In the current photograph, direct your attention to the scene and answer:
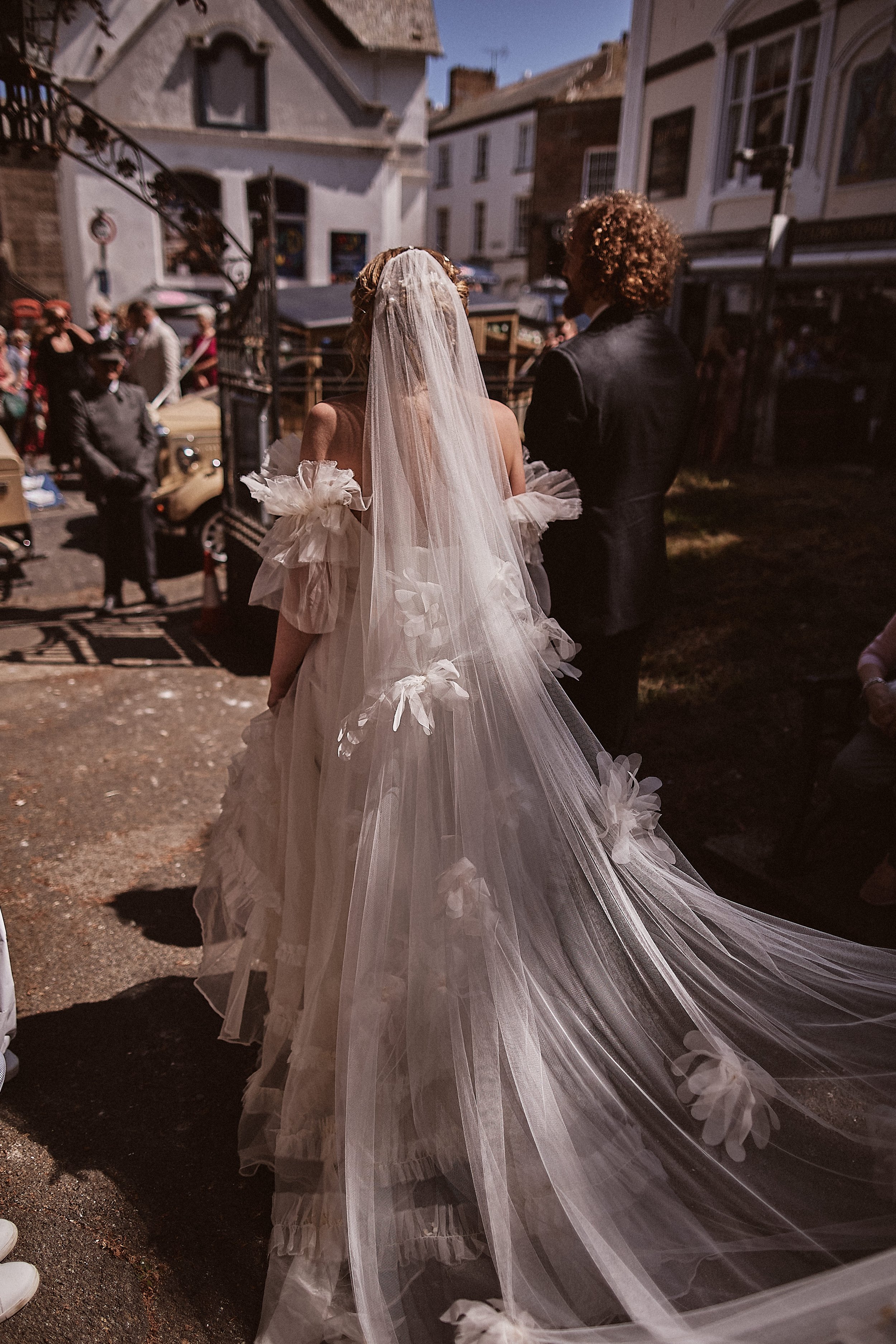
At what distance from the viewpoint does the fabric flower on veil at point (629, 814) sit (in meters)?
2.24

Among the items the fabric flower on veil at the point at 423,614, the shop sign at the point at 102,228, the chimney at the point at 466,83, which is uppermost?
the chimney at the point at 466,83

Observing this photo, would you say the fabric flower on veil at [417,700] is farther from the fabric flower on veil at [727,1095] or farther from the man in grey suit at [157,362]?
the man in grey suit at [157,362]

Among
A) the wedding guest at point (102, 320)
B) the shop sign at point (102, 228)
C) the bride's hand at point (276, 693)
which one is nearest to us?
the bride's hand at point (276, 693)

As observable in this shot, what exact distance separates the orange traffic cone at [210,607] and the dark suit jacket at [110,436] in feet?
2.69

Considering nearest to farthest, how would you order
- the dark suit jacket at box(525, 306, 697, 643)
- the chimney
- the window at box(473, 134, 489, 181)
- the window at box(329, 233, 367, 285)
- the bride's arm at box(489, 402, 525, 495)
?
1. the bride's arm at box(489, 402, 525, 495)
2. the dark suit jacket at box(525, 306, 697, 643)
3. the window at box(329, 233, 367, 285)
4. the window at box(473, 134, 489, 181)
5. the chimney

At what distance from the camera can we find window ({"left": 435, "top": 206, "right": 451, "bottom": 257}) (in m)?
38.3

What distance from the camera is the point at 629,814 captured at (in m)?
2.25

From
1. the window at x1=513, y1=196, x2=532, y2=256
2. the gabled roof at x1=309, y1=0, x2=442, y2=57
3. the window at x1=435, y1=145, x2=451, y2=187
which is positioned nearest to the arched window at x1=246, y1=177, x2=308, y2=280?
the gabled roof at x1=309, y1=0, x2=442, y2=57

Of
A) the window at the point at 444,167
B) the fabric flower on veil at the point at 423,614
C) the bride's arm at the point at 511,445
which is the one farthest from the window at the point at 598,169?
the fabric flower on veil at the point at 423,614

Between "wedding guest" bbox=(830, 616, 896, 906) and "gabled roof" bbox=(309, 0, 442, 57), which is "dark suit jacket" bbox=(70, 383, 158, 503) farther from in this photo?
"gabled roof" bbox=(309, 0, 442, 57)

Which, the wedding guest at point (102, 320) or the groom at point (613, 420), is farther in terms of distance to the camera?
the wedding guest at point (102, 320)

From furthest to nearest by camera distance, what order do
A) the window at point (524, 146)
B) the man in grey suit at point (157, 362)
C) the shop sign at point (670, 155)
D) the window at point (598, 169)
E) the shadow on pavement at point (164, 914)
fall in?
the window at point (524, 146) < the window at point (598, 169) < the shop sign at point (670, 155) < the man in grey suit at point (157, 362) < the shadow on pavement at point (164, 914)

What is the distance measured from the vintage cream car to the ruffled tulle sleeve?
5540mm

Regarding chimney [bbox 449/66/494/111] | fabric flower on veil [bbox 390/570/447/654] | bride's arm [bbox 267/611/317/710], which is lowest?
bride's arm [bbox 267/611/317/710]
